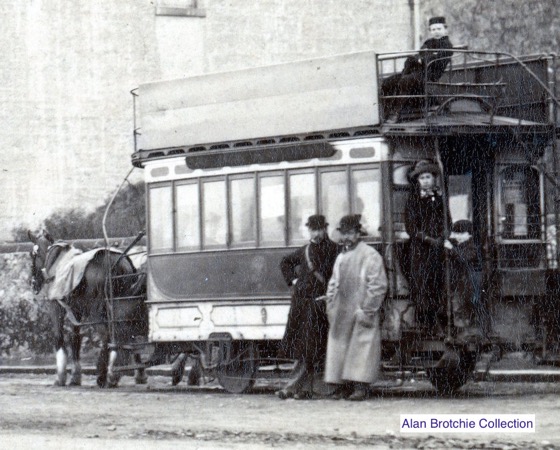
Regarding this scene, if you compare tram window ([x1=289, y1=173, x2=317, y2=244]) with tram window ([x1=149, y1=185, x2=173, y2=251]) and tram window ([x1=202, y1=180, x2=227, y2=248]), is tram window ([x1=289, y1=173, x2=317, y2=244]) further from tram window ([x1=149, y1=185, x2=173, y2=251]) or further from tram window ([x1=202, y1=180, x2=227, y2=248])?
tram window ([x1=149, y1=185, x2=173, y2=251])

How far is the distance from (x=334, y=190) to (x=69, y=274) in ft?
15.6

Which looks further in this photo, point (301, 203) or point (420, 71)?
point (301, 203)

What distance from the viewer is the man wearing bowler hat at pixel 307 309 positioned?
1614cm

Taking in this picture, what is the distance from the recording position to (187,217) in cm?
1783

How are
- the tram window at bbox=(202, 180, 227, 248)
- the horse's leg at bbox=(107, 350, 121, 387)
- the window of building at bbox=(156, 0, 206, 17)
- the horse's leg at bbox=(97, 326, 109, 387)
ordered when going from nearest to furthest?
the tram window at bbox=(202, 180, 227, 248), the horse's leg at bbox=(107, 350, 121, 387), the horse's leg at bbox=(97, 326, 109, 387), the window of building at bbox=(156, 0, 206, 17)

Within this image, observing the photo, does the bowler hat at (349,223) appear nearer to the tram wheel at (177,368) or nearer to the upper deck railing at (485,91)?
the upper deck railing at (485,91)

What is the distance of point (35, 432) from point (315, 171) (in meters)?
5.19

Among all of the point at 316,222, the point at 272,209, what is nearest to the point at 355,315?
the point at 316,222

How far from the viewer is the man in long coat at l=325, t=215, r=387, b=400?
15.6 metres

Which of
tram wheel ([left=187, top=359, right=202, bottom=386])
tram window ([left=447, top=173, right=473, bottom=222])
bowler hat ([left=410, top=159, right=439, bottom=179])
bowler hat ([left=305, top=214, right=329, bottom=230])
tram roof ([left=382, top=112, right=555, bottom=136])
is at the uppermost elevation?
tram roof ([left=382, top=112, right=555, bottom=136])

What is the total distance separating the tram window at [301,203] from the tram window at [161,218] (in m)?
1.85

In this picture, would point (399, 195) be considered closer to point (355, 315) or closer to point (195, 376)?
point (355, 315)

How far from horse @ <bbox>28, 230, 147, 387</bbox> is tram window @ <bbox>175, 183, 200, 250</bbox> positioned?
5.27ft

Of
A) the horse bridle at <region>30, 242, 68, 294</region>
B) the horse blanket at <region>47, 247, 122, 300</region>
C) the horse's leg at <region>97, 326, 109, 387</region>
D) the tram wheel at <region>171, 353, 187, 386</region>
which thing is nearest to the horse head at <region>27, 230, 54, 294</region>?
the horse bridle at <region>30, 242, 68, 294</region>
